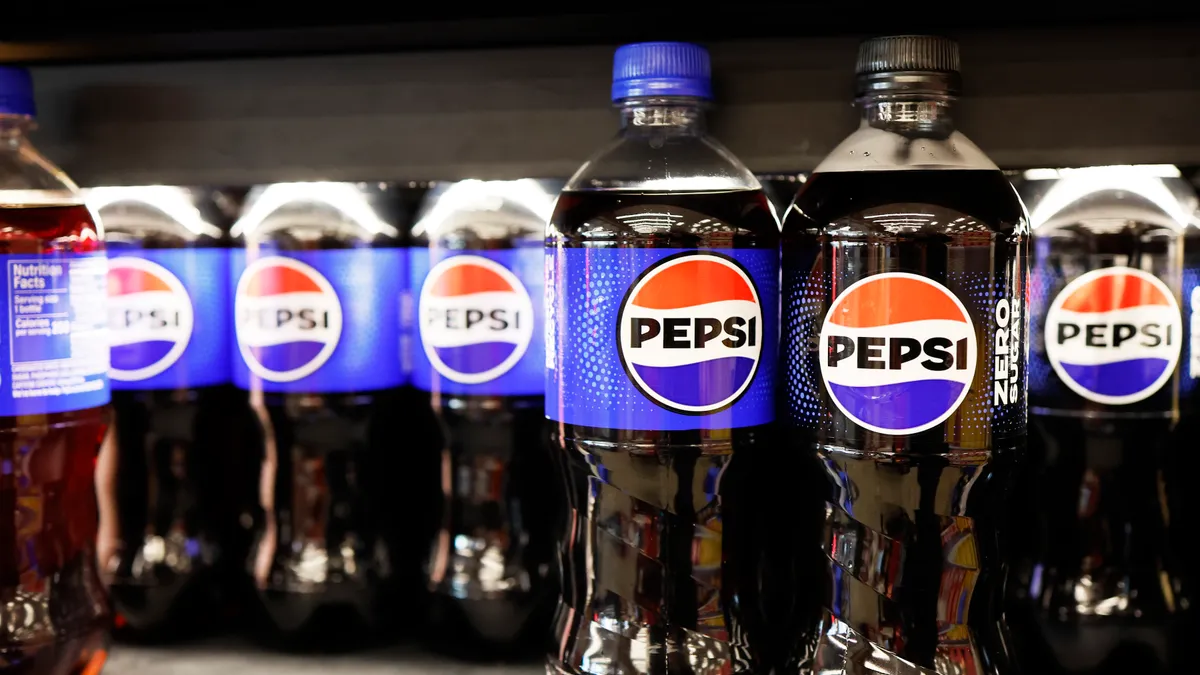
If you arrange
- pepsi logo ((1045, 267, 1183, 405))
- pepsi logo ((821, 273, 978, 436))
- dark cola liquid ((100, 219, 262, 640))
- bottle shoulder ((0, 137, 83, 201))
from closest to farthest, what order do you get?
1. pepsi logo ((821, 273, 978, 436))
2. pepsi logo ((1045, 267, 1183, 405))
3. bottle shoulder ((0, 137, 83, 201))
4. dark cola liquid ((100, 219, 262, 640))

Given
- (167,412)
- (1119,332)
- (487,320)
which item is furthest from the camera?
(167,412)

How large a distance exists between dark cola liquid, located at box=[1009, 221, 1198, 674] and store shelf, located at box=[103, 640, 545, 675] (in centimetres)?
55

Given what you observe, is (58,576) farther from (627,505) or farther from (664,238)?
(664,238)

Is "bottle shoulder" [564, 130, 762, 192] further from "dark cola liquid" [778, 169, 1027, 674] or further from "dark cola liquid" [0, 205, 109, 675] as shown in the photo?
"dark cola liquid" [0, 205, 109, 675]

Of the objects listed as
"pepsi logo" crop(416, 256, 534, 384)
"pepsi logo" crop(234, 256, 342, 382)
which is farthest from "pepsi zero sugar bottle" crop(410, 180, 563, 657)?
"pepsi logo" crop(234, 256, 342, 382)

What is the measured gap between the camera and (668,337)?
1.00m

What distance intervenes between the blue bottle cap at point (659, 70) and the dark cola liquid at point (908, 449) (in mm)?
165

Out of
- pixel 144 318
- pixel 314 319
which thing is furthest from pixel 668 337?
pixel 144 318

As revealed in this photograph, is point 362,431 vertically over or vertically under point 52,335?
under

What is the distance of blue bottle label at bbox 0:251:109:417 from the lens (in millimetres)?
1081

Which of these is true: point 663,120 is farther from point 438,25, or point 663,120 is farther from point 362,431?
point 362,431

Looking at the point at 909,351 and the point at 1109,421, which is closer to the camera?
the point at 909,351

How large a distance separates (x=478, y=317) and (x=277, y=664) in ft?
1.47

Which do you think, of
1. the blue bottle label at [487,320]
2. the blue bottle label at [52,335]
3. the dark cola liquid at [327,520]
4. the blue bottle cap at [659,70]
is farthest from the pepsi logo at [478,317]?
the blue bottle label at [52,335]
